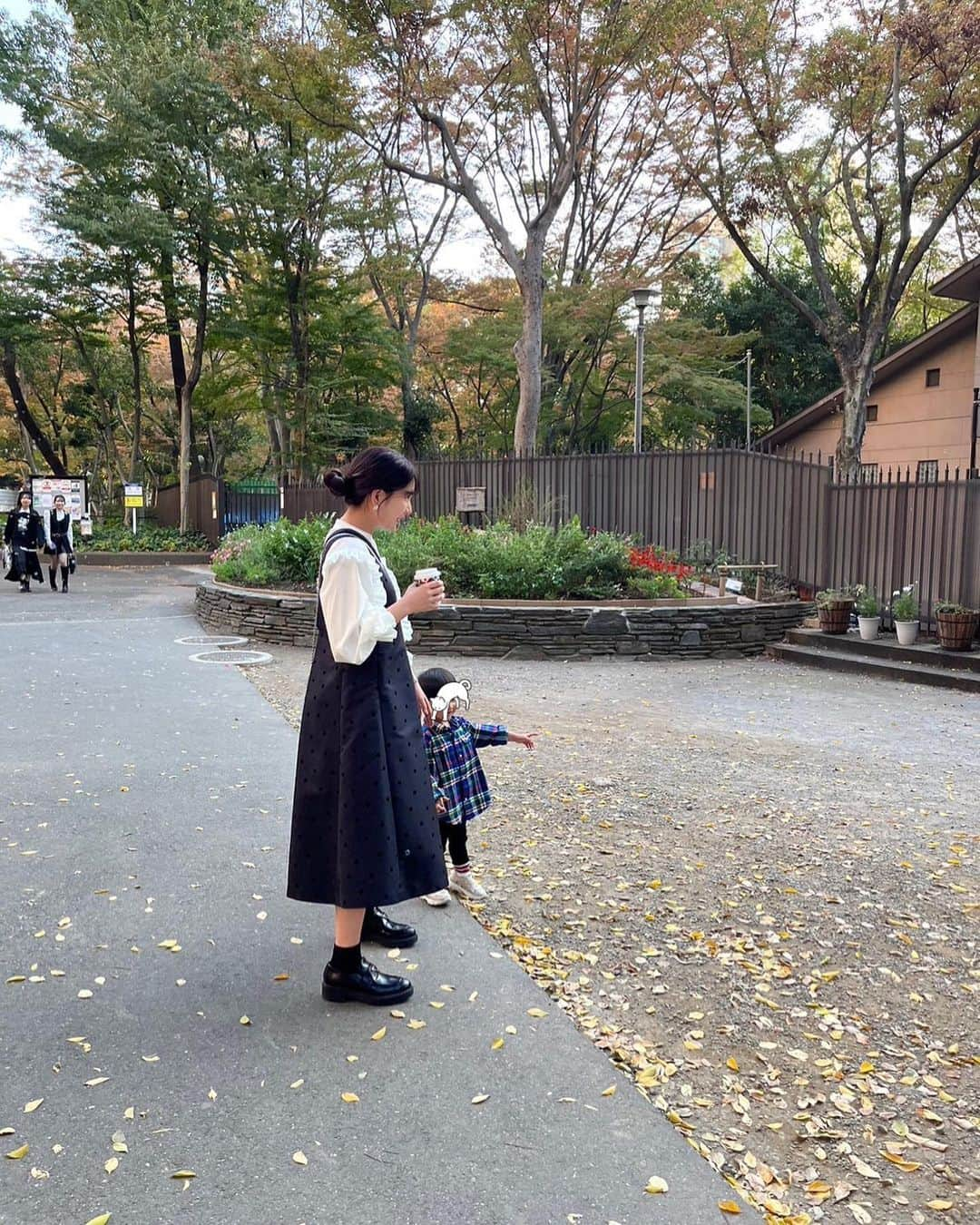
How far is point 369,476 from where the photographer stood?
2.92 meters

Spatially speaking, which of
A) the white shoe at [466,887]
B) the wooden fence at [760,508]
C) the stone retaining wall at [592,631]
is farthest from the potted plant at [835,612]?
the white shoe at [466,887]

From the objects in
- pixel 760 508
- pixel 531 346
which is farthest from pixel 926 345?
pixel 760 508

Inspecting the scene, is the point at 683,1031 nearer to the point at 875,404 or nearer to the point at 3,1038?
the point at 3,1038

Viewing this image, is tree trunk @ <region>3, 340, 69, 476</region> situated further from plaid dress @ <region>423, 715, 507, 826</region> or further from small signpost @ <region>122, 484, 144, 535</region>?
plaid dress @ <region>423, 715, 507, 826</region>

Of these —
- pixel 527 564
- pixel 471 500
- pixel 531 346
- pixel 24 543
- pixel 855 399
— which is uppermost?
pixel 531 346

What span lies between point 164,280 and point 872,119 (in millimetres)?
17607

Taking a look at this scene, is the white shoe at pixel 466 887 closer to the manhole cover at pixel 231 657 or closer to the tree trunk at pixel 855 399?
the manhole cover at pixel 231 657

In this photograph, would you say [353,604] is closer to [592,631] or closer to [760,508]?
[592,631]

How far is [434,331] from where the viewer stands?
2948 cm

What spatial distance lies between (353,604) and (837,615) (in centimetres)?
944

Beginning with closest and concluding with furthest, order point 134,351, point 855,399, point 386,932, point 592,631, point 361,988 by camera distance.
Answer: point 361,988 < point 386,932 < point 592,631 < point 855,399 < point 134,351

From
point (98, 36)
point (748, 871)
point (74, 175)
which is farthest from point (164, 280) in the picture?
point (748, 871)

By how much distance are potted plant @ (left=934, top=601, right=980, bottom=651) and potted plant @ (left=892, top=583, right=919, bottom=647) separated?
44 centimetres

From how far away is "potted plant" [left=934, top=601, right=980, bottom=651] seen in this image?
9766 millimetres
